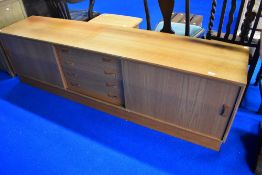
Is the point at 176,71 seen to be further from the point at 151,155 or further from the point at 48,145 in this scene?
the point at 48,145

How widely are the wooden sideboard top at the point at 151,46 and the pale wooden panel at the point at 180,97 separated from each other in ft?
0.20

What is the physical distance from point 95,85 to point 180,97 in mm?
759

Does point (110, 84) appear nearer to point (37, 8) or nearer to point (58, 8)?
point (58, 8)

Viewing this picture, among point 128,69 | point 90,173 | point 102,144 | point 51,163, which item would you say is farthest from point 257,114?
point 51,163

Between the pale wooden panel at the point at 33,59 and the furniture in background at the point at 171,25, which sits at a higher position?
the furniture in background at the point at 171,25

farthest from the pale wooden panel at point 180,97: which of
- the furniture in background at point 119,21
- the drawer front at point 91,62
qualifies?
the furniture in background at point 119,21

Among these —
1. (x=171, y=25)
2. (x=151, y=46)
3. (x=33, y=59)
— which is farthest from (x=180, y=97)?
(x=33, y=59)

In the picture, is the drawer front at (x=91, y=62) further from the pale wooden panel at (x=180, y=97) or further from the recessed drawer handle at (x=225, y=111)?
the recessed drawer handle at (x=225, y=111)

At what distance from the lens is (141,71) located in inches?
57.8

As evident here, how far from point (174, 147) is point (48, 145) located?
0.98 m

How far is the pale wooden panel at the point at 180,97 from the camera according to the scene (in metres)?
1.30

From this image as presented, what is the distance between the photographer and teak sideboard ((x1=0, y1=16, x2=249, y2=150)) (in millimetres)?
1320

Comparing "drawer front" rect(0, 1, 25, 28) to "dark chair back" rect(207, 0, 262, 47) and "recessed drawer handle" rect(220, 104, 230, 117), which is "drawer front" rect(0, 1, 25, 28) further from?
"recessed drawer handle" rect(220, 104, 230, 117)

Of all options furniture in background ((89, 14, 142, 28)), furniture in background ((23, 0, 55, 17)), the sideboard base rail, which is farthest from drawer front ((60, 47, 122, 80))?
furniture in background ((23, 0, 55, 17))
